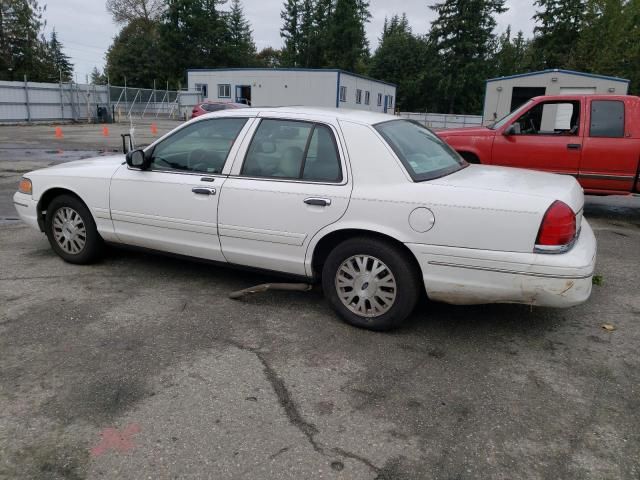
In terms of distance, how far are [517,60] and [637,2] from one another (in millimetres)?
14359

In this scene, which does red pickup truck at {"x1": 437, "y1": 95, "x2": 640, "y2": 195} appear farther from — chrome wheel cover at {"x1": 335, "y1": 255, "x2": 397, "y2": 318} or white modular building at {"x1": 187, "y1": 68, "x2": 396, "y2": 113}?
white modular building at {"x1": 187, "y1": 68, "x2": 396, "y2": 113}

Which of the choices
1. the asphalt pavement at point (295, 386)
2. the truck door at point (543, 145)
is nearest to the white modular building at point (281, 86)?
the truck door at point (543, 145)

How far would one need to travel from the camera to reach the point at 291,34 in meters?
72.1

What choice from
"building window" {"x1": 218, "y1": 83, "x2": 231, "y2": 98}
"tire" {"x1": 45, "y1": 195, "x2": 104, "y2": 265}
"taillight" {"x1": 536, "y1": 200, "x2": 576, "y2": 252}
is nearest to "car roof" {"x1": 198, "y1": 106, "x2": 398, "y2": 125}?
"taillight" {"x1": 536, "y1": 200, "x2": 576, "y2": 252}

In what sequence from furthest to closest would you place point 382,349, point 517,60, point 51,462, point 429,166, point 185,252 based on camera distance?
1. point 517,60
2. point 185,252
3. point 429,166
4. point 382,349
5. point 51,462

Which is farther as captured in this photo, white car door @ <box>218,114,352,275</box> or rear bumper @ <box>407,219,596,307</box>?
white car door @ <box>218,114,352,275</box>

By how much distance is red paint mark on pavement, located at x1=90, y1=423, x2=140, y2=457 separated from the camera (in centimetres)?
255

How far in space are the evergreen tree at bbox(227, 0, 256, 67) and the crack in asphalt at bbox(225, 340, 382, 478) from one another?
64.6m

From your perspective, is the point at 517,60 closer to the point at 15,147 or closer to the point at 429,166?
the point at 15,147

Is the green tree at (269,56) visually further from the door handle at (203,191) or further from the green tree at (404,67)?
the door handle at (203,191)

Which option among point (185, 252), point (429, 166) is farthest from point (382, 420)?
point (185, 252)

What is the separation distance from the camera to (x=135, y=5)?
6712 cm

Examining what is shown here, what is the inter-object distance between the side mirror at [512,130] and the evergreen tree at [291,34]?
66.6 metres

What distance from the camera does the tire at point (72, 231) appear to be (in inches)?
198
